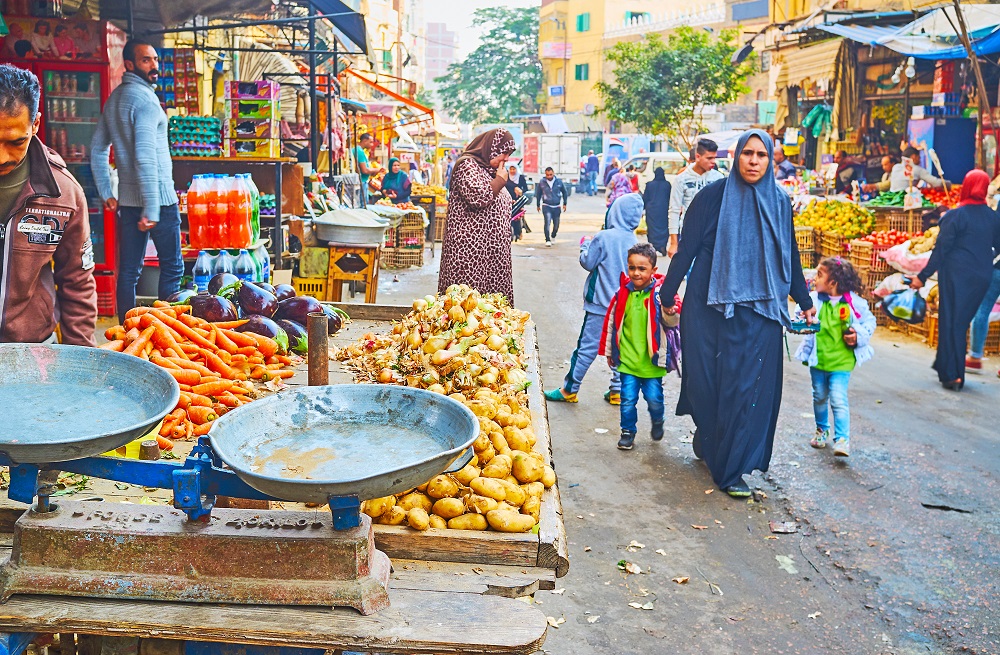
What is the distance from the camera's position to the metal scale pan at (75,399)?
2129mm

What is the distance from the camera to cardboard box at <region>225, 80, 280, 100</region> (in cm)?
901

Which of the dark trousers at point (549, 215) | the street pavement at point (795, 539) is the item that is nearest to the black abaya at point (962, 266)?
the street pavement at point (795, 539)

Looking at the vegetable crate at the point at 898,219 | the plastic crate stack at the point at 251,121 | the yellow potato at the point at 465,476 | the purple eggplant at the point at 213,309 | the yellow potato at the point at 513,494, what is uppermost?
the plastic crate stack at the point at 251,121

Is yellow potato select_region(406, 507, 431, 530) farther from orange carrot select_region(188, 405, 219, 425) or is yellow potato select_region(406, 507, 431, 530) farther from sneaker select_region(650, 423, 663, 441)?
sneaker select_region(650, 423, 663, 441)

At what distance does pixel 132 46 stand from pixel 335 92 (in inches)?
413

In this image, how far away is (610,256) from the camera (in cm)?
755

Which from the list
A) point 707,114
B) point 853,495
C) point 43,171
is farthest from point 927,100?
point 707,114

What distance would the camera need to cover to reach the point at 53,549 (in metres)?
2.33

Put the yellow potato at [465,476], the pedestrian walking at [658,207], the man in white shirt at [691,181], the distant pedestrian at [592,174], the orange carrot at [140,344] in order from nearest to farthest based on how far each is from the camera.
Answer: the yellow potato at [465,476]
the orange carrot at [140,344]
the man in white shirt at [691,181]
the pedestrian walking at [658,207]
the distant pedestrian at [592,174]

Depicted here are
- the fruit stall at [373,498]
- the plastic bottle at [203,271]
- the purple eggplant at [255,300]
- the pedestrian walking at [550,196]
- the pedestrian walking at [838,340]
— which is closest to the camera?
the fruit stall at [373,498]

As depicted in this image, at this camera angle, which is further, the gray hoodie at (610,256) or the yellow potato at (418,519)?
the gray hoodie at (610,256)

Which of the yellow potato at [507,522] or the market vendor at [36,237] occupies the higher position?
the market vendor at [36,237]

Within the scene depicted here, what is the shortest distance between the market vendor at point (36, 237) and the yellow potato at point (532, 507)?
5.90 ft

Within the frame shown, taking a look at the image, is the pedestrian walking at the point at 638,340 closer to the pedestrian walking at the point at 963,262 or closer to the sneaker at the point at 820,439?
the sneaker at the point at 820,439
